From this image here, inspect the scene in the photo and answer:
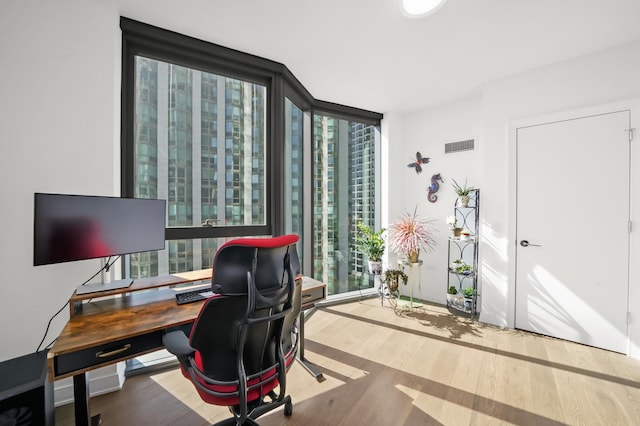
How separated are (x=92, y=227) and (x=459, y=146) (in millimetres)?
3899

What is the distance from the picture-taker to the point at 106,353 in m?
1.21

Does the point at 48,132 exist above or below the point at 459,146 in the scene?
below

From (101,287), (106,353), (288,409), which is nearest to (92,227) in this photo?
(101,287)

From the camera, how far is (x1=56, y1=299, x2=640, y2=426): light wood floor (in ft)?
5.63

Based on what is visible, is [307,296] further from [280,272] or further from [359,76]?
[359,76]

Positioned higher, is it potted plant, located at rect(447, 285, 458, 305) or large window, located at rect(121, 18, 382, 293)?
large window, located at rect(121, 18, 382, 293)

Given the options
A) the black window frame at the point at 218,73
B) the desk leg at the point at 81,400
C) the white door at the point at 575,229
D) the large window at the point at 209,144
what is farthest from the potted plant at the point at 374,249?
the desk leg at the point at 81,400

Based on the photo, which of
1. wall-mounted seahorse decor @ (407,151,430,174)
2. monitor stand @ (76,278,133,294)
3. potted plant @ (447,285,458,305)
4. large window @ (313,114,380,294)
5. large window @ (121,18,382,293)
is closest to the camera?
monitor stand @ (76,278,133,294)

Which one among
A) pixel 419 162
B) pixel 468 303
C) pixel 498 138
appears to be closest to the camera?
pixel 498 138

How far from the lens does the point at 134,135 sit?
219cm

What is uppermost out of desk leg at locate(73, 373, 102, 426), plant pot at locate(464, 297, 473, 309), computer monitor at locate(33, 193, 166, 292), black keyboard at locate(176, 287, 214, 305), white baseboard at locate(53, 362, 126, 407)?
computer monitor at locate(33, 193, 166, 292)

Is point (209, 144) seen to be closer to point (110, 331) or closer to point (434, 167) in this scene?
point (110, 331)

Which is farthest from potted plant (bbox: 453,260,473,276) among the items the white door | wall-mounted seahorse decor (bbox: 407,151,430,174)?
wall-mounted seahorse decor (bbox: 407,151,430,174)

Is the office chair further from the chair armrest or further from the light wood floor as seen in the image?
the light wood floor
